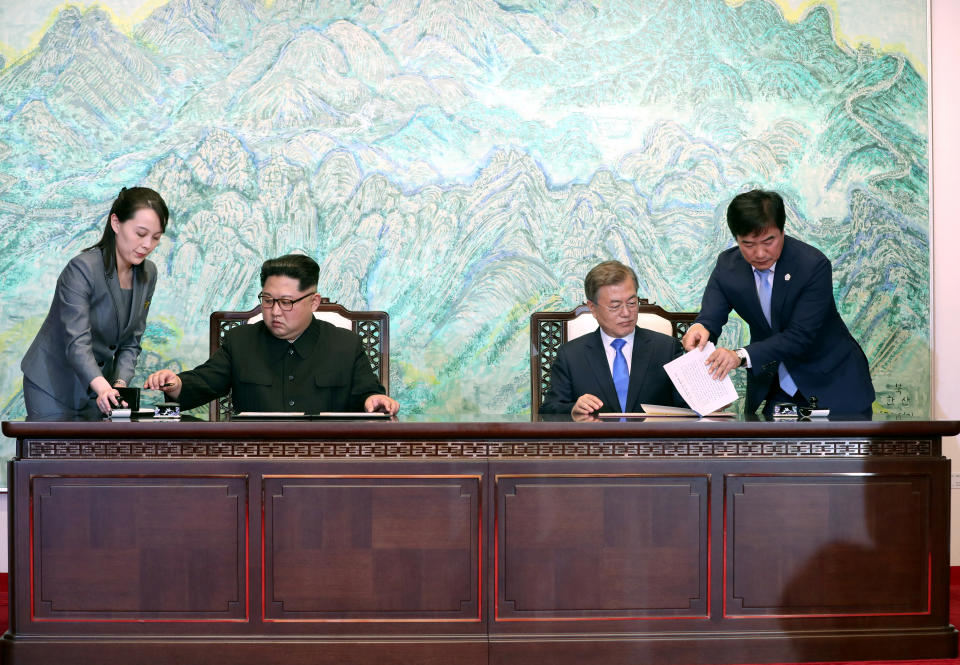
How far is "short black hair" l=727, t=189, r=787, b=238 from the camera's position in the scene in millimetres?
3037

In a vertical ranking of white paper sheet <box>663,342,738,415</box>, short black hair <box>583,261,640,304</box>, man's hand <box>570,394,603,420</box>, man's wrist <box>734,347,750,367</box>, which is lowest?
man's hand <box>570,394,603,420</box>

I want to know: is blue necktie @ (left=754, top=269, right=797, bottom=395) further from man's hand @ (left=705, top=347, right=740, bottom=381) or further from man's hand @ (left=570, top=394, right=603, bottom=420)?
man's hand @ (left=570, top=394, right=603, bottom=420)

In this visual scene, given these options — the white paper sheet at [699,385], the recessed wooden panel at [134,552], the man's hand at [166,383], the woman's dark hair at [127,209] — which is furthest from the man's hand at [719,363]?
the woman's dark hair at [127,209]

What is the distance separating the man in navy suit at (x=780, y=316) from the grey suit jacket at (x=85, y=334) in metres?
2.09

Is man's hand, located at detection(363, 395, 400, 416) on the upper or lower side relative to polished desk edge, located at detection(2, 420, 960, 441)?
upper

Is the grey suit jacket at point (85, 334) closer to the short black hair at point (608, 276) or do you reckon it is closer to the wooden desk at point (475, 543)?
the wooden desk at point (475, 543)

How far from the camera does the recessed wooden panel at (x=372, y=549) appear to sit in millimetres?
2500

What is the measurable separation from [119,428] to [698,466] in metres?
1.77

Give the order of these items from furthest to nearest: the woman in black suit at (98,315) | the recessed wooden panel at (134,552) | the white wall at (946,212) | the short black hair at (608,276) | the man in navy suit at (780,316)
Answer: the white wall at (946,212) < the short black hair at (608,276) < the man in navy suit at (780,316) < the woman in black suit at (98,315) < the recessed wooden panel at (134,552)

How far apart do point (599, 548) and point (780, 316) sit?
127 centimetres

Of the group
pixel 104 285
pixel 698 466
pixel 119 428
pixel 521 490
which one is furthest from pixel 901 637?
pixel 104 285

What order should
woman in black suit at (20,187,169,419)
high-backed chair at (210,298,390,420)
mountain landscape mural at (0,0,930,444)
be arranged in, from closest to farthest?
woman in black suit at (20,187,169,419), high-backed chair at (210,298,390,420), mountain landscape mural at (0,0,930,444)

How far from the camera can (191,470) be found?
2508 millimetres

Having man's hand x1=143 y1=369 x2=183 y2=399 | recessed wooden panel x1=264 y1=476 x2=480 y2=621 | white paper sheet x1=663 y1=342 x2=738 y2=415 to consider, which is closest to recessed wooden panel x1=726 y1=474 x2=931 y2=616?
white paper sheet x1=663 y1=342 x2=738 y2=415
